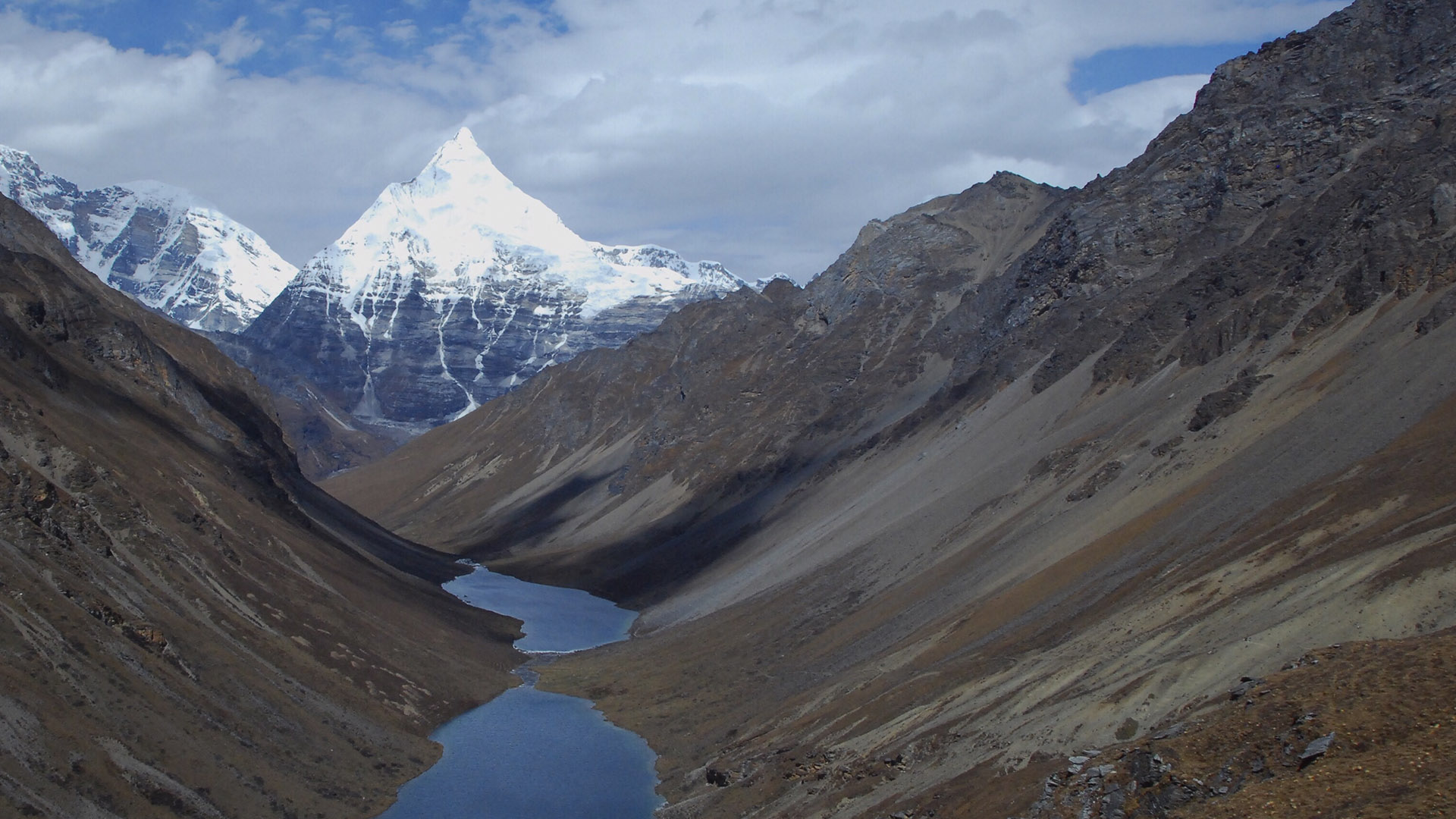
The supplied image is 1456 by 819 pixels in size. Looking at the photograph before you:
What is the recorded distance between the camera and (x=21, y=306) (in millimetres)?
74312

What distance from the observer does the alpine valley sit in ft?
104

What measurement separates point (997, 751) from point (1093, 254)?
9153 centimetres

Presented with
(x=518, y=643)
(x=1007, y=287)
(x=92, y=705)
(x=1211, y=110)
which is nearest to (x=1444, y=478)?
(x=92, y=705)

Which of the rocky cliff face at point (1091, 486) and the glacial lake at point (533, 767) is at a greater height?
the rocky cliff face at point (1091, 486)

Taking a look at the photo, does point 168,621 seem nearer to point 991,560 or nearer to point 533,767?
point 533,767

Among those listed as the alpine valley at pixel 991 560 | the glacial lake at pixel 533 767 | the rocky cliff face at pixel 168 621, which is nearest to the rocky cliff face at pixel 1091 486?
the alpine valley at pixel 991 560

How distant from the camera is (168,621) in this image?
50812 mm

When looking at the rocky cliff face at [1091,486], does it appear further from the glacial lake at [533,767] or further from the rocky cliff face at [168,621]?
the rocky cliff face at [168,621]

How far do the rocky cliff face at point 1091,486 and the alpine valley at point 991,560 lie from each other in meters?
0.32

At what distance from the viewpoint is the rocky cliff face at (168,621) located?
1570 inches

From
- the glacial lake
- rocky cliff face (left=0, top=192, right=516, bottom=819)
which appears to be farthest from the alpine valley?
the glacial lake

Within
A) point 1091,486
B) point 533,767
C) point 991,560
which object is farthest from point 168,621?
point 1091,486

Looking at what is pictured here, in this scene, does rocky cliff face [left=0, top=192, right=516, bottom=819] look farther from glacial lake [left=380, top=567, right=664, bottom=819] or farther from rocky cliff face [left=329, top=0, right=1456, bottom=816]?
rocky cliff face [left=329, top=0, right=1456, bottom=816]

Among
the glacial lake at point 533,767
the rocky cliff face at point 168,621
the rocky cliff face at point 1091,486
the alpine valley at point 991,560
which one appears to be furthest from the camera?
the glacial lake at point 533,767
